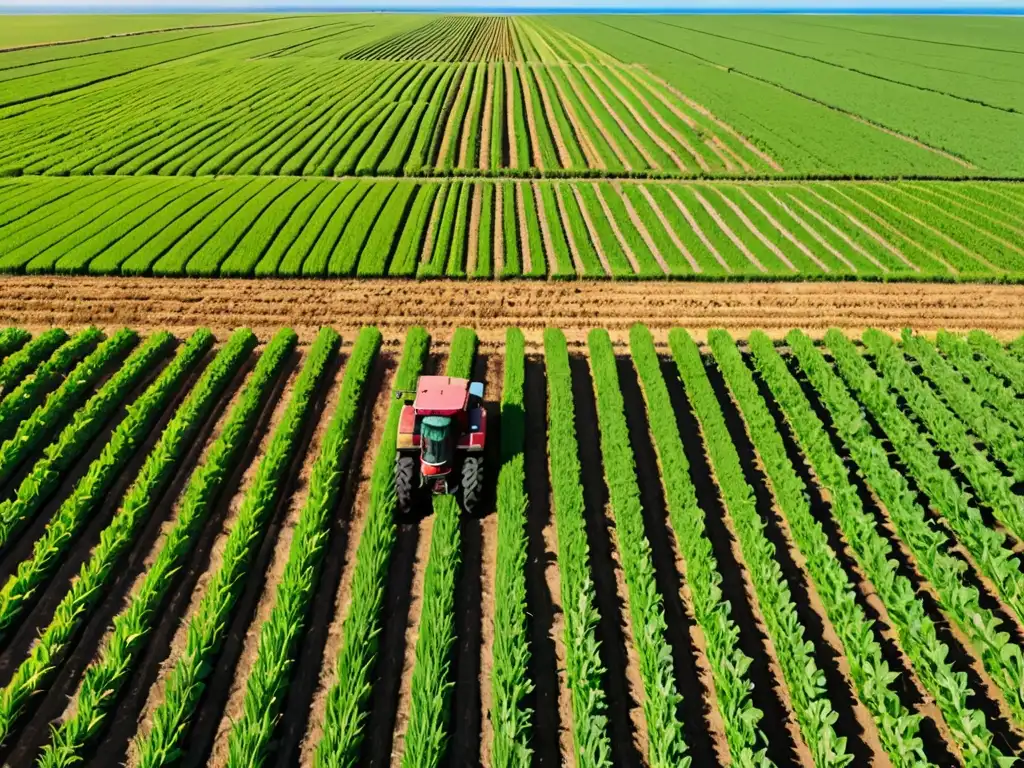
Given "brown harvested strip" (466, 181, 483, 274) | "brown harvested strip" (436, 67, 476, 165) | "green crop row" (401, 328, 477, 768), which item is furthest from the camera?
"brown harvested strip" (436, 67, 476, 165)

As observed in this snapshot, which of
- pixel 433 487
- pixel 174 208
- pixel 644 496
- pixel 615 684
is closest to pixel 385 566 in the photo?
pixel 433 487

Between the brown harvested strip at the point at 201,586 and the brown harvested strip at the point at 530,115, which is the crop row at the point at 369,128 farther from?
the brown harvested strip at the point at 201,586

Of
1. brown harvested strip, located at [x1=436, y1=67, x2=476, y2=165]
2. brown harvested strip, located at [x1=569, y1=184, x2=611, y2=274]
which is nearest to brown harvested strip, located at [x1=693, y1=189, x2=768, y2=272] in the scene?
brown harvested strip, located at [x1=569, y1=184, x2=611, y2=274]

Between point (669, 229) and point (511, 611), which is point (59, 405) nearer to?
point (511, 611)

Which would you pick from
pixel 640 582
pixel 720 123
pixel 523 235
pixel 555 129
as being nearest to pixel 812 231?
pixel 523 235

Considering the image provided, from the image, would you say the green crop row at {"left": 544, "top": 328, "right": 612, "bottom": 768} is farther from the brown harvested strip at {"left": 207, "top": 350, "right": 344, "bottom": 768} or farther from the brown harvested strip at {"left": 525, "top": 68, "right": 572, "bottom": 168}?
the brown harvested strip at {"left": 525, "top": 68, "right": 572, "bottom": 168}
